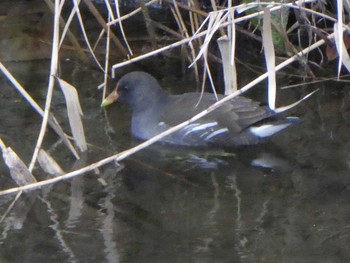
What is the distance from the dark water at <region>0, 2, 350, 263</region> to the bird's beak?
11 cm

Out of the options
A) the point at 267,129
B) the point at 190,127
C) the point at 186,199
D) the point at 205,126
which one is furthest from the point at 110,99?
the point at 186,199

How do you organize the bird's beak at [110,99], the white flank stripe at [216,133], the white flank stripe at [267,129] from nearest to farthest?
the white flank stripe at [267,129]
the white flank stripe at [216,133]
the bird's beak at [110,99]

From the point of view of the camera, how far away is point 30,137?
5527 mm

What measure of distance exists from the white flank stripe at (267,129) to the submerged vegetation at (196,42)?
192mm

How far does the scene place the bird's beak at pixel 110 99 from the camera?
590cm

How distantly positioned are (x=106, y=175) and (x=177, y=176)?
38cm

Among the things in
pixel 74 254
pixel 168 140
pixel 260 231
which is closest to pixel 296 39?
pixel 168 140

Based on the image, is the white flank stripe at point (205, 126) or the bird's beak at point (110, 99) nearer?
the white flank stripe at point (205, 126)

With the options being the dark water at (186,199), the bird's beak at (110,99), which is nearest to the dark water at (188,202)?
the dark water at (186,199)

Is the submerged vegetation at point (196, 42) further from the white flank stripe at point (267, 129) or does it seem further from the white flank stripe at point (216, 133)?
the white flank stripe at point (216, 133)

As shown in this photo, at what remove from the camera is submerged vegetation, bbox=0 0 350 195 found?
4.68 meters

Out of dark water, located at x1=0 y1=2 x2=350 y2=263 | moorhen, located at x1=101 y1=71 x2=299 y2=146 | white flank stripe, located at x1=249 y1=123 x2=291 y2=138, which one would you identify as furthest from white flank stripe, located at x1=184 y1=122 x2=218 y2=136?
white flank stripe, located at x1=249 y1=123 x2=291 y2=138

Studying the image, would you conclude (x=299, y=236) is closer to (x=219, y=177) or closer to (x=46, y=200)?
(x=219, y=177)

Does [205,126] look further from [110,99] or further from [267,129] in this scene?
[110,99]
